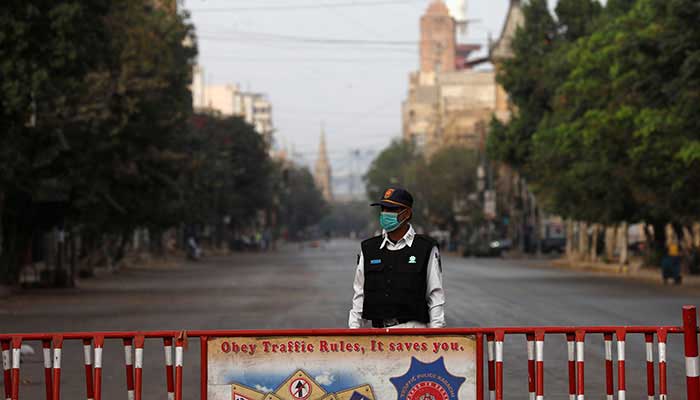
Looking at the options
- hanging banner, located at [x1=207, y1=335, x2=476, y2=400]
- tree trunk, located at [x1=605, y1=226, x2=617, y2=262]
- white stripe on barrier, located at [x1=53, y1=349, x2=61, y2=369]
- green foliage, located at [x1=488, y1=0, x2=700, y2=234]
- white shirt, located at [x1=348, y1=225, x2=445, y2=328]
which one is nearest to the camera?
hanging banner, located at [x1=207, y1=335, x2=476, y2=400]

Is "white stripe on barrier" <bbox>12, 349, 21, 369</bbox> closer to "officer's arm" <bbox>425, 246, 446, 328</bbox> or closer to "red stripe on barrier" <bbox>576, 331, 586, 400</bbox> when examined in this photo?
"officer's arm" <bbox>425, 246, 446, 328</bbox>

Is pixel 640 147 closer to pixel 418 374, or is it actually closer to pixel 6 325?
pixel 6 325

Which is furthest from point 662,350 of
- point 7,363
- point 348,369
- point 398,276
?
point 7,363

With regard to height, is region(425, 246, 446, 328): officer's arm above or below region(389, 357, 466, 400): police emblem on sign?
above

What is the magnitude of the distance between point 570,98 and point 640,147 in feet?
47.0

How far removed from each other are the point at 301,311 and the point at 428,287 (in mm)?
18257

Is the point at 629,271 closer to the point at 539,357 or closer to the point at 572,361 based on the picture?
the point at 572,361

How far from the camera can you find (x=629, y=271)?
5406 cm

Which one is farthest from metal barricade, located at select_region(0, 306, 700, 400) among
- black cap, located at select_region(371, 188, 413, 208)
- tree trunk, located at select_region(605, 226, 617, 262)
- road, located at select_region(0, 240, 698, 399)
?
tree trunk, located at select_region(605, 226, 617, 262)

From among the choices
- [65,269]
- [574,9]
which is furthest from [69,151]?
[574,9]

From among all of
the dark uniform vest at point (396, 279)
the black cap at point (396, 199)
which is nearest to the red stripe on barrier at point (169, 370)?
the dark uniform vest at point (396, 279)

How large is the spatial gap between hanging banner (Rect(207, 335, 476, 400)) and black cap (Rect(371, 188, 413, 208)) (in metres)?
0.86

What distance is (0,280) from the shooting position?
38.2 meters

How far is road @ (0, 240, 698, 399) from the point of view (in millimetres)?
15625
